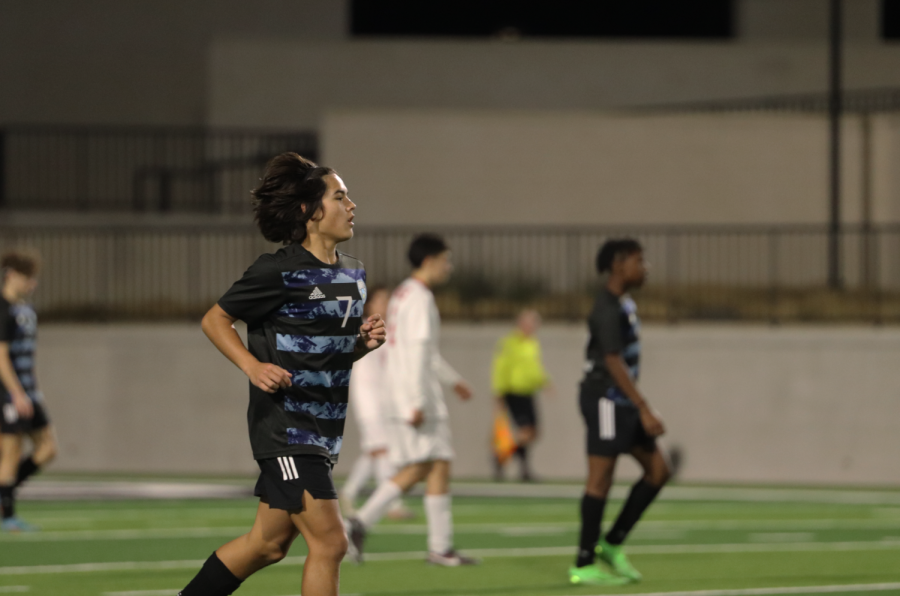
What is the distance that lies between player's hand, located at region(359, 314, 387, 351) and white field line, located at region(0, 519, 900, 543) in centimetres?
547

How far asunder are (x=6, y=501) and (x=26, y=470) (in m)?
0.30

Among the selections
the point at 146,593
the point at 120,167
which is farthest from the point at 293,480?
the point at 120,167

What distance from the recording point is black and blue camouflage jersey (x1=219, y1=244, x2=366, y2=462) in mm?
5215

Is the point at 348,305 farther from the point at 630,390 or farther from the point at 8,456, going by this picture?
the point at 8,456

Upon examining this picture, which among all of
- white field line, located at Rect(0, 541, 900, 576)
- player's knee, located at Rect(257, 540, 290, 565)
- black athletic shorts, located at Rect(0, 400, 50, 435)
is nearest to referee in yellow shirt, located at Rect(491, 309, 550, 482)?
white field line, located at Rect(0, 541, 900, 576)

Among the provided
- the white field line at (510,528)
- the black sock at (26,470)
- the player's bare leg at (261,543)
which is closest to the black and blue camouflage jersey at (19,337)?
the black sock at (26,470)

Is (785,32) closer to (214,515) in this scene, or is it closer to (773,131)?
(773,131)

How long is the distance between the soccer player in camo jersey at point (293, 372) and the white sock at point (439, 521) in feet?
11.3

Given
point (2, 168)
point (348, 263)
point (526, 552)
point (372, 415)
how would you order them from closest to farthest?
point (348, 263), point (526, 552), point (372, 415), point (2, 168)

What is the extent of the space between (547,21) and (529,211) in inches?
438

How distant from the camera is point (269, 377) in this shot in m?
5.03

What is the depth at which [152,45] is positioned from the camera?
26297mm

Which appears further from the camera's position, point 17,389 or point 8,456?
point 8,456

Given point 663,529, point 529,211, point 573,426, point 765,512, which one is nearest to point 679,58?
point 529,211
